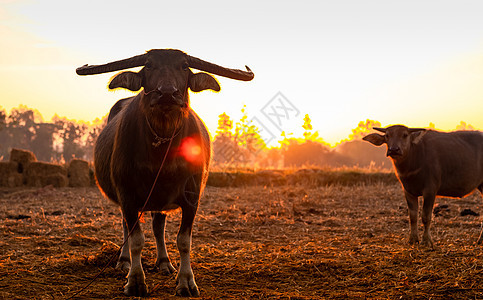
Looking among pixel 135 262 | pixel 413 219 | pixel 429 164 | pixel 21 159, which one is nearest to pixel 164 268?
pixel 135 262

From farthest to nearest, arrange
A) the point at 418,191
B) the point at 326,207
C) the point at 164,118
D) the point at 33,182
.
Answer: the point at 33,182, the point at 326,207, the point at 418,191, the point at 164,118

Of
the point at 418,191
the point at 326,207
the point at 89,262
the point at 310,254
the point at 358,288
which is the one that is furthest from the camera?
the point at 326,207

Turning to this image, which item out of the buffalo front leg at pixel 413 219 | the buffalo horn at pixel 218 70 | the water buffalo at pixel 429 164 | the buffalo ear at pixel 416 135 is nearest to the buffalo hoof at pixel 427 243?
the water buffalo at pixel 429 164

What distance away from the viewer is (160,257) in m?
4.77

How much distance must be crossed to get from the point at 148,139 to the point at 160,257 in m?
1.70

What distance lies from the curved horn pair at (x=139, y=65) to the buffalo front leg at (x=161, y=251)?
2.00 m

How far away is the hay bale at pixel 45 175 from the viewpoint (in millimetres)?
14273

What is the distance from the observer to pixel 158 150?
12.4ft

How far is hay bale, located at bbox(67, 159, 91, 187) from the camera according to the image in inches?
576

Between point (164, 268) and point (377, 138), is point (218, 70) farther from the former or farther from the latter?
point (377, 138)

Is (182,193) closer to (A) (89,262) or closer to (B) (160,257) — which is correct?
(B) (160,257)

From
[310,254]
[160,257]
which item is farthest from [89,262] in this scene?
[310,254]

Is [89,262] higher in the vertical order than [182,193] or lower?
lower

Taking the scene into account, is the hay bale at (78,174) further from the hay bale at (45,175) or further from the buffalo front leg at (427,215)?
the buffalo front leg at (427,215)
